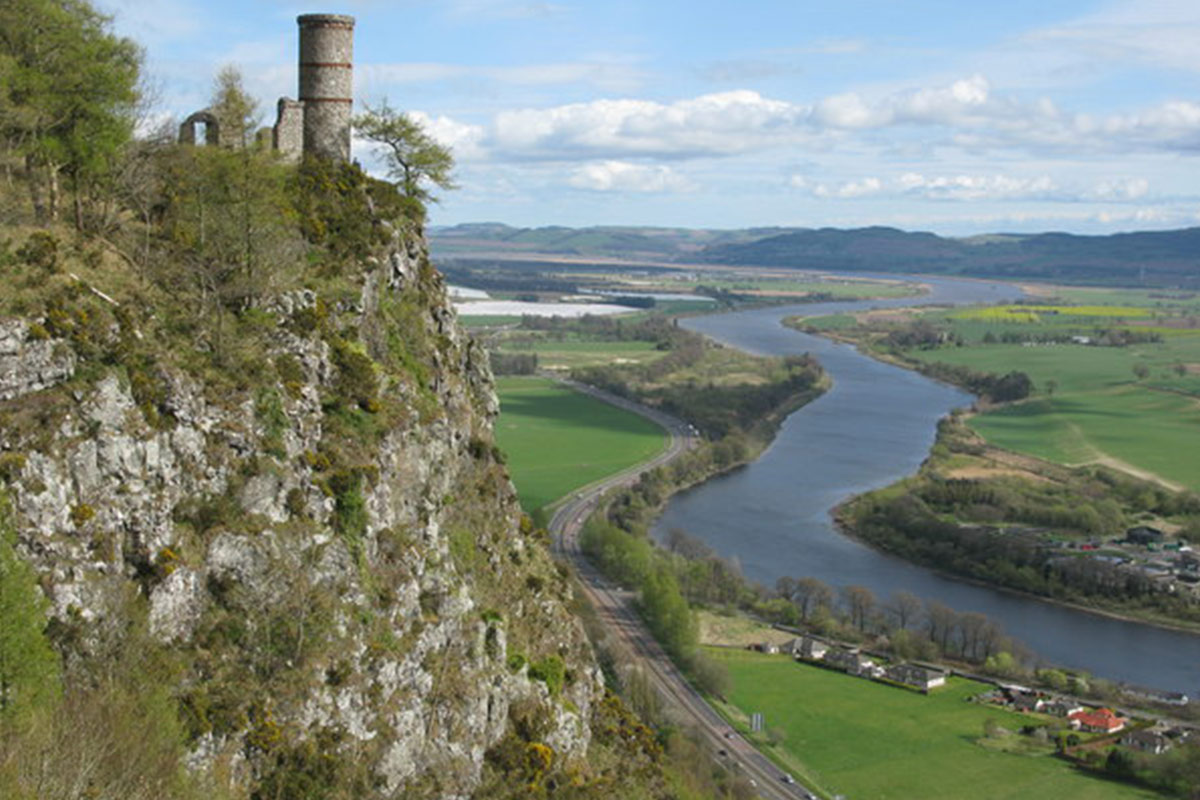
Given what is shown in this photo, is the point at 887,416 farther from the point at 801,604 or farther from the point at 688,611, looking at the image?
the point at 688,611

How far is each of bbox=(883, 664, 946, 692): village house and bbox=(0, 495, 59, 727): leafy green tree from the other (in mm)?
37516

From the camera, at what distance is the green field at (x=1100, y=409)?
84.3m

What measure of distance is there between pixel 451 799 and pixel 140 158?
13467 millimetres

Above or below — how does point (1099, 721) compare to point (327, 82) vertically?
below

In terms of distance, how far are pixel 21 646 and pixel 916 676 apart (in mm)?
38610

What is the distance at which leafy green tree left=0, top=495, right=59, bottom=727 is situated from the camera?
47.9ft

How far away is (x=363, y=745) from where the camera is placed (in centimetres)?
1886

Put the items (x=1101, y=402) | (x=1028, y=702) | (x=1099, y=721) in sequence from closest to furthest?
1. (x=1099, y=721)
2. (x=1028, y=702)
3. (x=1101, y=402)

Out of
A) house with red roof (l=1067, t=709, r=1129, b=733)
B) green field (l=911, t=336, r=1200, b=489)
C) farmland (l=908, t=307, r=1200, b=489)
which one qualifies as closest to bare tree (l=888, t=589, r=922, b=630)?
house with red roof (l=1067, t=709, r=1129, b=733)

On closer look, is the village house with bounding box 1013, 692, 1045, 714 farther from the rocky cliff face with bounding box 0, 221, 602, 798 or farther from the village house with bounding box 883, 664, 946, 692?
the rocky cliff face with bounding box 0, 221, 602, 798

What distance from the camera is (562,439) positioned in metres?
87.2

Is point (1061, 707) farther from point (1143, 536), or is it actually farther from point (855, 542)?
point (1143, 536)

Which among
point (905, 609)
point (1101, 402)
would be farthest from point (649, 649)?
point (1101, 402)

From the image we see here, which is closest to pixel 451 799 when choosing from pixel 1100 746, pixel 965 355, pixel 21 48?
pixel 21 48
